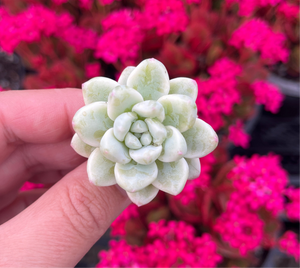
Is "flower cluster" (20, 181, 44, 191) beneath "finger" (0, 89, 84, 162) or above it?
beneath

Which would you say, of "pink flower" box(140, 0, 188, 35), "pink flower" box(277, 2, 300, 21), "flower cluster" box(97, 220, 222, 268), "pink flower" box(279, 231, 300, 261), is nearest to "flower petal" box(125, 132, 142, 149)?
"flower cluster" box(97, 220, 222, 268)

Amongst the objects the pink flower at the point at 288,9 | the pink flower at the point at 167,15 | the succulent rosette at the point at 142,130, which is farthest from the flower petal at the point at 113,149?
the pink flower at the point at 288,9

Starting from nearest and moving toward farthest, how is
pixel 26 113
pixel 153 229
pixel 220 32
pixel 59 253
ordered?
pixel 59 253, pixel 26 113, pixel 153 229, pixel 220 32

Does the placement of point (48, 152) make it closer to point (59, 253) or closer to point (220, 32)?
point (59, 253)

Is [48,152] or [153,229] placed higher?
[48,152]

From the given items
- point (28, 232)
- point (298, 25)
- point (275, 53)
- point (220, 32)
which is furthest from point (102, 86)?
point (298, 25)

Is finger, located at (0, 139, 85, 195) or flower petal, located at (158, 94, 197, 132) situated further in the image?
finger, located at (0, 139, 85, 195)

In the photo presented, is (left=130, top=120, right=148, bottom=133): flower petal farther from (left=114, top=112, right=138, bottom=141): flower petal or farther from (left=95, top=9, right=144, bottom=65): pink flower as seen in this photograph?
(left=95, top=9, right=144, bottom=65): pink flower
